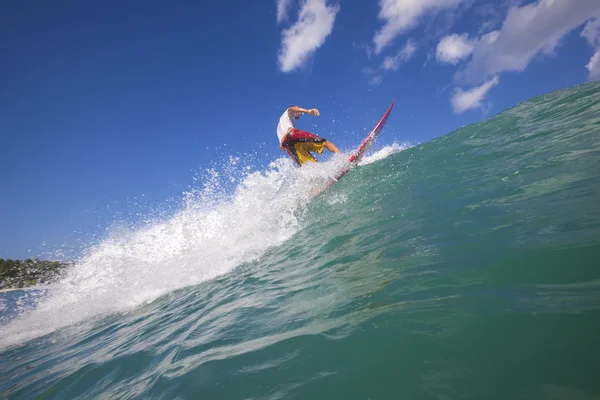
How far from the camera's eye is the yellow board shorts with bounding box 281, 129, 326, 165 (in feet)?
29.0

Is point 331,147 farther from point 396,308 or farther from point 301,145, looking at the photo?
point 396,308

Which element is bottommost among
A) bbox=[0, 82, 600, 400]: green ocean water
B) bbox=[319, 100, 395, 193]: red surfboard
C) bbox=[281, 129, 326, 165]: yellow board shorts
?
bbox=[0, 82, 600, 400]: green ocean water

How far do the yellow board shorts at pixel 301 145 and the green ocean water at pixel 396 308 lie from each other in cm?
368

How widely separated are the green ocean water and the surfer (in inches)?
145

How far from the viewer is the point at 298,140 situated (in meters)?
8.94

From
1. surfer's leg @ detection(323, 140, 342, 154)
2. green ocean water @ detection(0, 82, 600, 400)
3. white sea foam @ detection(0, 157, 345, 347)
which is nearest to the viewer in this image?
green ocean water @ detection(0, 82, 600, 400)

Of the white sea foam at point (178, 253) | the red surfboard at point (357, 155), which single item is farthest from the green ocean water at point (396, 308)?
the red surfboard at point (357, 155)

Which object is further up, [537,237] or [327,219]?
[327,219]

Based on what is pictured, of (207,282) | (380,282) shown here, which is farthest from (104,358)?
(380,282)

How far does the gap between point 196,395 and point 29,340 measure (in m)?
6.59

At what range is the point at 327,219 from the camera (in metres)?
5.85

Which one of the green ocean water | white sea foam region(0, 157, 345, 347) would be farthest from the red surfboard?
the green ocean water

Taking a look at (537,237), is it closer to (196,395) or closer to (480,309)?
(480,309)

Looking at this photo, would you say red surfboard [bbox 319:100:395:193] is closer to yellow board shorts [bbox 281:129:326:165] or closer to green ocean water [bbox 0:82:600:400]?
yellow board shorts [bbox 281:129:326:165]
